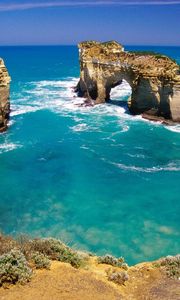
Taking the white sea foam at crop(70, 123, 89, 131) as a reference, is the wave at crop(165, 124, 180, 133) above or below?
above

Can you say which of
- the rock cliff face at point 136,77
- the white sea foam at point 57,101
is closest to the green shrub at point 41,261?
the rock cliff face at point 136,77

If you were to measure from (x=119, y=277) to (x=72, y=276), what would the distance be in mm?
1671

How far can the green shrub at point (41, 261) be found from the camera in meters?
14.1

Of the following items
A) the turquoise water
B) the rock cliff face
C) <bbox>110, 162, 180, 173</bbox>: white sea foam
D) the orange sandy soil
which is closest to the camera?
the orange sandy soil

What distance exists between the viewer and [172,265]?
15.4m

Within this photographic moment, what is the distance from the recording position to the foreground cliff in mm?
12789

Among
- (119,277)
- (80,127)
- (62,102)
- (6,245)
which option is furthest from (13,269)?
(62,102)

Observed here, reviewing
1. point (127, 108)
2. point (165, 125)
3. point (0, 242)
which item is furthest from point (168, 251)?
point (127, 108)

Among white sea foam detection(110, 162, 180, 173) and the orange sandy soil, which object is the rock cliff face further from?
the orange sandy soil

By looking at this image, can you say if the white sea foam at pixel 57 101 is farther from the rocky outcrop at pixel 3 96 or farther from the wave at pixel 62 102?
the rocky outcrop at pixel 3 96

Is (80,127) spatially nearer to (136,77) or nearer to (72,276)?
(136,77)

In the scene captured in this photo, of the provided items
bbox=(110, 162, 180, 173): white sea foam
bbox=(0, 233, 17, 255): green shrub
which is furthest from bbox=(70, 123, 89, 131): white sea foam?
bbox=(0, 233, 17, 255): green shrub

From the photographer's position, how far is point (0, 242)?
14.9 meters

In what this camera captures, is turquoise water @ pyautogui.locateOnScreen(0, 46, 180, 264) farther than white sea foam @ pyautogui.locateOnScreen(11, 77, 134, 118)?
No
